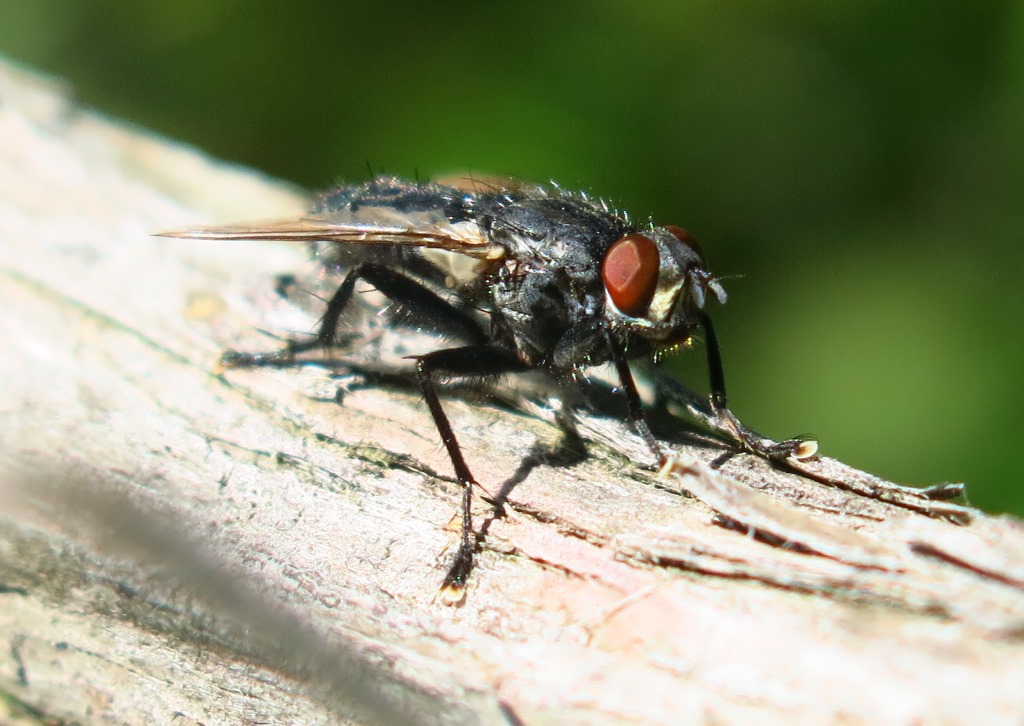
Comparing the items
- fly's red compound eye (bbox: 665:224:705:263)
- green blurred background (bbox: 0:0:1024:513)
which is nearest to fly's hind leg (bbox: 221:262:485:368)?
fly's red compound eye (bbox: 665:224:705:263)

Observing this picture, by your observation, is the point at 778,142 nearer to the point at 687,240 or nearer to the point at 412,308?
the point at 687,240

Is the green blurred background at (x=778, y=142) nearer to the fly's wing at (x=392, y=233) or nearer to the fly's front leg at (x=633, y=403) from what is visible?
the fly's wing at (x=392, y=233)

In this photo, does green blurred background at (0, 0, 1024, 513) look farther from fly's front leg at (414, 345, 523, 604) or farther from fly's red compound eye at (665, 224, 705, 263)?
fly's front leg at (414, 345, 523, 604)

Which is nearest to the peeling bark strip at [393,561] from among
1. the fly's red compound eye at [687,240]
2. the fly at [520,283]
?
the fly at [520,283]

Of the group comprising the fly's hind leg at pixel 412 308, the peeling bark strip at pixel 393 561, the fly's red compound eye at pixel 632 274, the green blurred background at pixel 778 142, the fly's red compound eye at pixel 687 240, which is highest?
the green blurred background at pixel 778 142

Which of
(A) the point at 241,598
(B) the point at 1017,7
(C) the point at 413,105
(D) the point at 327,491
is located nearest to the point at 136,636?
(D) the point at 327,491

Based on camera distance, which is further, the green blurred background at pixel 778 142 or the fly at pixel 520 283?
the green blurred background at pixel 778 142
